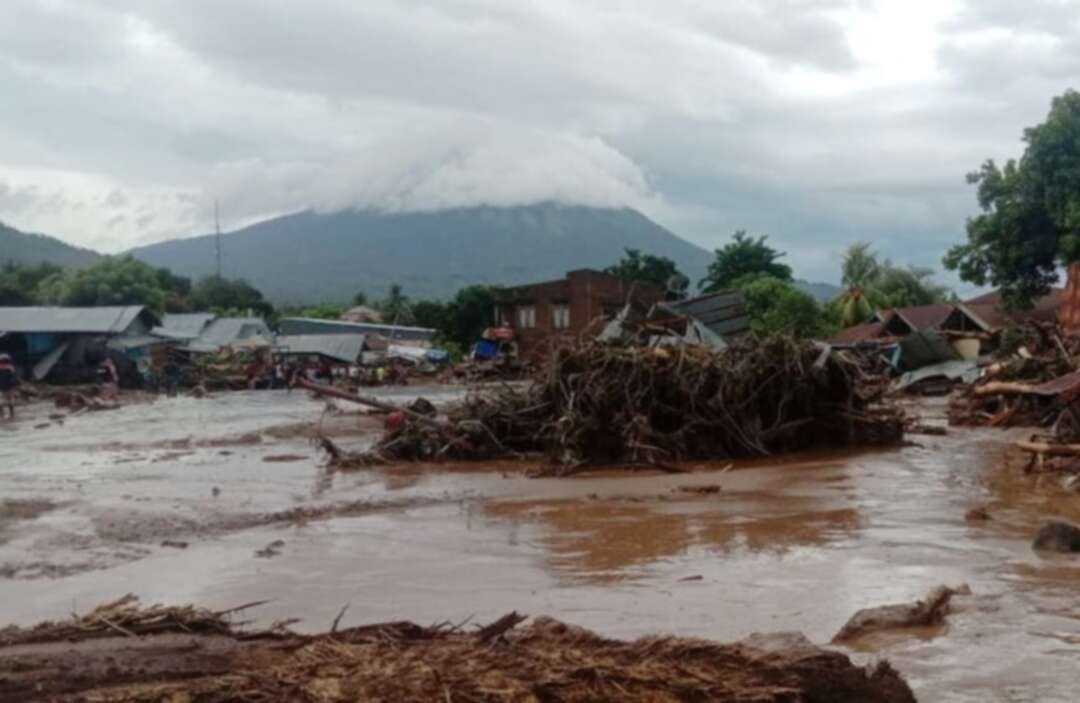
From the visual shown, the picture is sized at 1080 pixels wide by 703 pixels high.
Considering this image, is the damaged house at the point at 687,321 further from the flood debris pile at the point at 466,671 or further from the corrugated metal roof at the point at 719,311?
the flood debris pile at the point at 466,671

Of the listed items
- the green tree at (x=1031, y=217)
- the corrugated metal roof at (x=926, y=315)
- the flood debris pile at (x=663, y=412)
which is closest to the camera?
the flood debris pile at (x=663, y=412)

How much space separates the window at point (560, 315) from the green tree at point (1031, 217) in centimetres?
3176

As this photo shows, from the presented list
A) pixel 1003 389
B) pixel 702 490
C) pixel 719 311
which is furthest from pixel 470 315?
pixel 702 490

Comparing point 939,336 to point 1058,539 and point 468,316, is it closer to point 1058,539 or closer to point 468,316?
point 1058,539

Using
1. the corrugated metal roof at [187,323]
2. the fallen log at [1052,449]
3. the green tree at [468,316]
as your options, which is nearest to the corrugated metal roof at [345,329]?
the green tree at [468,316]

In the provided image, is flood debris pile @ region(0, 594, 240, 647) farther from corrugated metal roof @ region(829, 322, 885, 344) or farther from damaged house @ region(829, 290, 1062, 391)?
corrugated metal roof @ region(829, 322, 885, 344)

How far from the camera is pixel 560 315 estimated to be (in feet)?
198

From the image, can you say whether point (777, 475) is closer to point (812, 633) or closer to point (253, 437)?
point (812, 633)

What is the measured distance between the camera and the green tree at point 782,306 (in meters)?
46.8

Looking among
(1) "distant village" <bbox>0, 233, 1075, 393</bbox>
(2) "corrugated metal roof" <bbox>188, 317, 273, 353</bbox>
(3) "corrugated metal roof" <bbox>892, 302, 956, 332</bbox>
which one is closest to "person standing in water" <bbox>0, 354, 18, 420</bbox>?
(1) "distant village" <bbox>0, 233, 1075, 393</bbox>

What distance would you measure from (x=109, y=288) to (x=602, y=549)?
5372cm

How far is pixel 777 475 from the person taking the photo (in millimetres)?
14297

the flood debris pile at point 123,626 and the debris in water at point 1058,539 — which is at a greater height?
the flood debris pile at point 123,626

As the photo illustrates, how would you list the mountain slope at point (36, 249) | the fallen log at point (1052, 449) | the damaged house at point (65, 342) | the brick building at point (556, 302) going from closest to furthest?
1. the fallen log at point (1052, 449)
2. the damaged house at point (65, 342)
3. the brick building at point (556, 302)
4. the mountain slope at point (36, 249)
